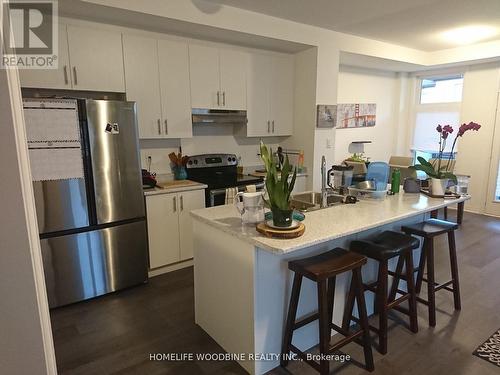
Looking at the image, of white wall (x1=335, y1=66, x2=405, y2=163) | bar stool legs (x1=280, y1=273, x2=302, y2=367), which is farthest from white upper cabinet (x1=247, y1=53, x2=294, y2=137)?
bar stool legs (x1=280, y1=273, x2=302, y2=367)

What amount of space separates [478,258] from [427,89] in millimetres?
3857

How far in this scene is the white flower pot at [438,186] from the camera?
8.59 feet

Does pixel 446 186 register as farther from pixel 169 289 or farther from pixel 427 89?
pixel 427 89

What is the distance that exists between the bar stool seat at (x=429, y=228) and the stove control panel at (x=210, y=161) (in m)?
2.13

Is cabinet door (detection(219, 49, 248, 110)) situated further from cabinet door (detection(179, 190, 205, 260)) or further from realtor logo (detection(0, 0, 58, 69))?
realtor logo (detection(0, 0, 58, 69))

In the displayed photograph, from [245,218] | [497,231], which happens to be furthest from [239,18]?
[497,231]

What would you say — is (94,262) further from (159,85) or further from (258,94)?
(258,94)

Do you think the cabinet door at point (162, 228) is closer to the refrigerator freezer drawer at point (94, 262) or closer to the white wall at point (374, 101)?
the refrigerator freezer drawer at point (94, 262)

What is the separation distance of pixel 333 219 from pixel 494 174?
4849mm

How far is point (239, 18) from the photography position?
334 centimetres

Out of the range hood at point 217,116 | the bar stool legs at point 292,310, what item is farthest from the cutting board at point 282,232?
the range hood at point 217,116

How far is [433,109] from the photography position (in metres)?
6.09

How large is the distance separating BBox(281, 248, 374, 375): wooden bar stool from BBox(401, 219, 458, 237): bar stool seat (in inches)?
30.1

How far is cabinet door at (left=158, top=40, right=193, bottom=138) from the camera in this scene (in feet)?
10.9
